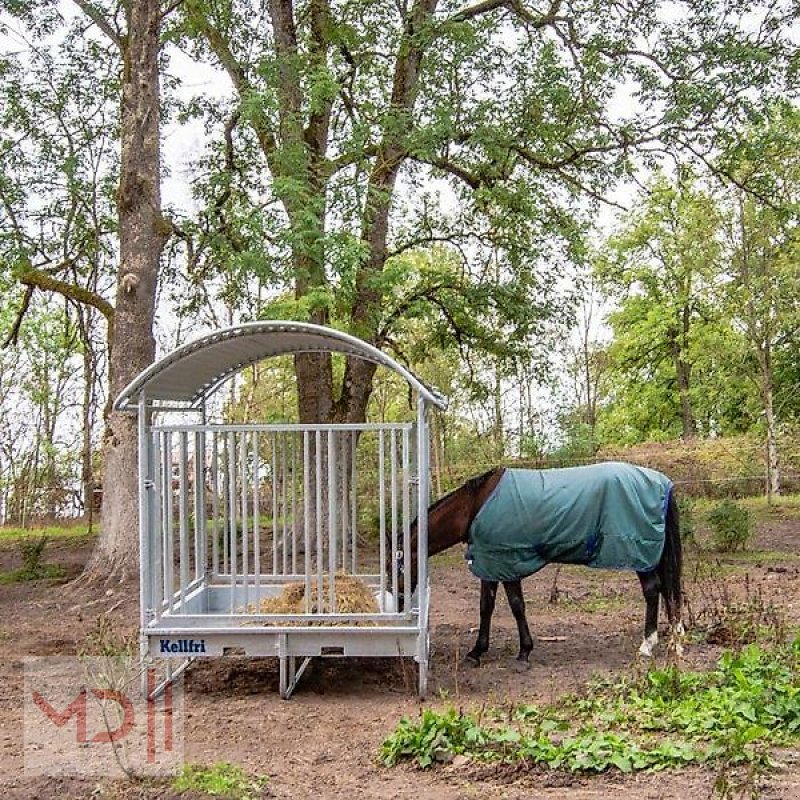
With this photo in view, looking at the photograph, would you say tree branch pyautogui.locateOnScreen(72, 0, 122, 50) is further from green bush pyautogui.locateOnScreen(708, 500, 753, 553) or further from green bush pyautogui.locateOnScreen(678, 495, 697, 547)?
green bush pyautogui.locateOnScreen(708, 500, 753, 553)

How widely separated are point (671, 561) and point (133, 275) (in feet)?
24.3

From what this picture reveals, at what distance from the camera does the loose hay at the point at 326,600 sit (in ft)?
22.0

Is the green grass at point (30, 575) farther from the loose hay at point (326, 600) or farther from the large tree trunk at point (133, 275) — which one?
the loose hay at point (326, 600)

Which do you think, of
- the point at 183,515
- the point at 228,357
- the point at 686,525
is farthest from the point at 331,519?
the point at 686,525

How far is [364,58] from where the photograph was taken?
13367 millimetres

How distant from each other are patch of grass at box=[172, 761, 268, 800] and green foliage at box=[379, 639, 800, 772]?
27.3 inches

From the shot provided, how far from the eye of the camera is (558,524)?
730cm

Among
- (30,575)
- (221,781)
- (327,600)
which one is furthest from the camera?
(30,575)

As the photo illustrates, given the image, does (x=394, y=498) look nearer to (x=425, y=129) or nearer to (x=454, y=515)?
(x=454, y=515)

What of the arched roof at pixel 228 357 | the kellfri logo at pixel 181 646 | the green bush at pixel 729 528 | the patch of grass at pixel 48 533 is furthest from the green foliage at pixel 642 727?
the patch of grass at pixel 48 533

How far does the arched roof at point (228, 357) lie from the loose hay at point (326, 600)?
55.6 inches

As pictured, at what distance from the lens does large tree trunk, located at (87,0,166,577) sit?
39.2 feet

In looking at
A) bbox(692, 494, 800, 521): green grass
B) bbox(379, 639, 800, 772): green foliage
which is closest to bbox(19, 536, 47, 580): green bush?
bbox(379, 639, 800, 772): green foliage

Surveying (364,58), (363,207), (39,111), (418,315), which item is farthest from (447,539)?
(39,111)
